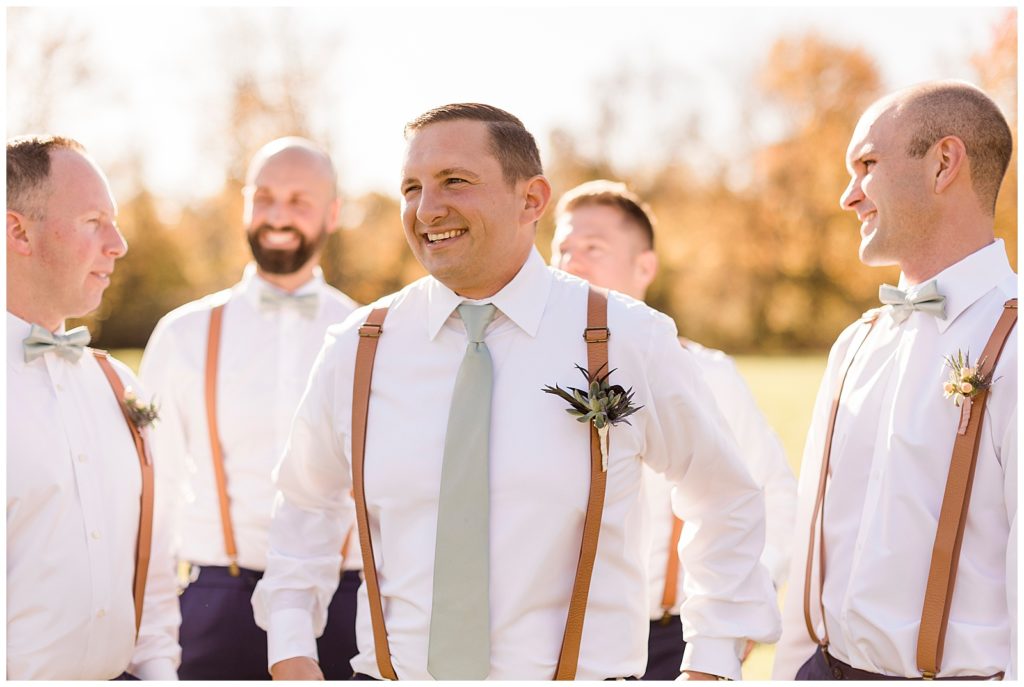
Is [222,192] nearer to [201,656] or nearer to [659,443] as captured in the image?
[201,656]

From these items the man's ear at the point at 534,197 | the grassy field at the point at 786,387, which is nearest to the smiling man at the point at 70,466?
the man's ear at the point at 534,197

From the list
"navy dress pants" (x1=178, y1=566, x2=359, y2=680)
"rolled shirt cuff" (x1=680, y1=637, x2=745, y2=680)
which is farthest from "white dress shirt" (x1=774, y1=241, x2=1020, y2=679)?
"navy dress pants" (x1=178, y1=566, x2=359, y2=680)

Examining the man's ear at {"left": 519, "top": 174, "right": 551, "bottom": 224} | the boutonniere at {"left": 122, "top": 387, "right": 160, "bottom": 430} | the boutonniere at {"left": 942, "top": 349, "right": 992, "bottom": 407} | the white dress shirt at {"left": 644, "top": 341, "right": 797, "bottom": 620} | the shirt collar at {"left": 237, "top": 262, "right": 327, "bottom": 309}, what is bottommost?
the white dress shirt at {"left": 644, "top": 341, "right": 797, "bottom": 620}

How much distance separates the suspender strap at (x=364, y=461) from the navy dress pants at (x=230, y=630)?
65.6 inches

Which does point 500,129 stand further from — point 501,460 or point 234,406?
point 234,406

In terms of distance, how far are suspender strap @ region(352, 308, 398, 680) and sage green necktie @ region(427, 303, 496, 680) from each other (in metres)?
0.15

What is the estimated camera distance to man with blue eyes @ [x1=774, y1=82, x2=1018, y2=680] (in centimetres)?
283

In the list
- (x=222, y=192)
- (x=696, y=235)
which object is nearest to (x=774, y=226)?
(x=696, y=235)

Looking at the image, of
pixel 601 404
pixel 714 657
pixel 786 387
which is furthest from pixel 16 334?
pixel 786 387

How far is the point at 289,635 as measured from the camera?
10.2 feet

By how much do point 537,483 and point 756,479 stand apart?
1471 mm

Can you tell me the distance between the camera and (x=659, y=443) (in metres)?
2.99

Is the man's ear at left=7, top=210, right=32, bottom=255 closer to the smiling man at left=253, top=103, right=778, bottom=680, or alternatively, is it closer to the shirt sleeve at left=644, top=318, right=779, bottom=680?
the smiling man at left=253, top=103, right=778, bottom=680

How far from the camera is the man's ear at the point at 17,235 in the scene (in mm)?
3240
